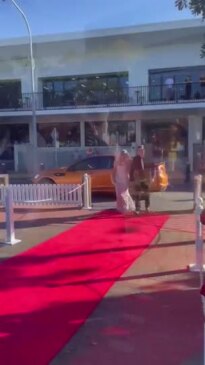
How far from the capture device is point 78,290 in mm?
4633

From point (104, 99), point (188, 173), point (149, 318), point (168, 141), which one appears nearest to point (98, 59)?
point (104, 99)

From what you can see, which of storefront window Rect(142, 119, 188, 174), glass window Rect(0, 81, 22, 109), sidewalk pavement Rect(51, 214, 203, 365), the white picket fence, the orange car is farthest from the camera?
glass window Rect(0, 81, 22, 109)

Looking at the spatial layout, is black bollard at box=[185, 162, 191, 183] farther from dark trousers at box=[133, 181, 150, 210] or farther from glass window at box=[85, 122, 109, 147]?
dark trousers at box=[133, 181, 150, 210]

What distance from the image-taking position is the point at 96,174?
12.6 metres

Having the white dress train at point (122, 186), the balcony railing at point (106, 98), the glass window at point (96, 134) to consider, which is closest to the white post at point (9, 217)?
the white dress train at point (122, 186)

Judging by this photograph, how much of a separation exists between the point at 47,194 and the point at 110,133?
8.37m

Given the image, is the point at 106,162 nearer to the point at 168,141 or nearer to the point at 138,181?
the point at 138,181

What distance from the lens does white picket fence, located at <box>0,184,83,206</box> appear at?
1057cm

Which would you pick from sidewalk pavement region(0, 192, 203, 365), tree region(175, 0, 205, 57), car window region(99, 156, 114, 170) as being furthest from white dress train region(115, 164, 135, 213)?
car window region(99, 156, 114, 170)

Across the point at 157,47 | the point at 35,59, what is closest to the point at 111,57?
the point at 157,47

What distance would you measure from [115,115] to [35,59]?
424cm

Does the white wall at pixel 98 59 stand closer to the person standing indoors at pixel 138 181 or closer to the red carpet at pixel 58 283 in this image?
the person standing indoors at pixel 138 181

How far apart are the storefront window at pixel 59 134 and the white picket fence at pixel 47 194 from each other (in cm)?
755

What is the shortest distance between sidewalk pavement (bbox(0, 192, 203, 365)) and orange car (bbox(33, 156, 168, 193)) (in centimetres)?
524
